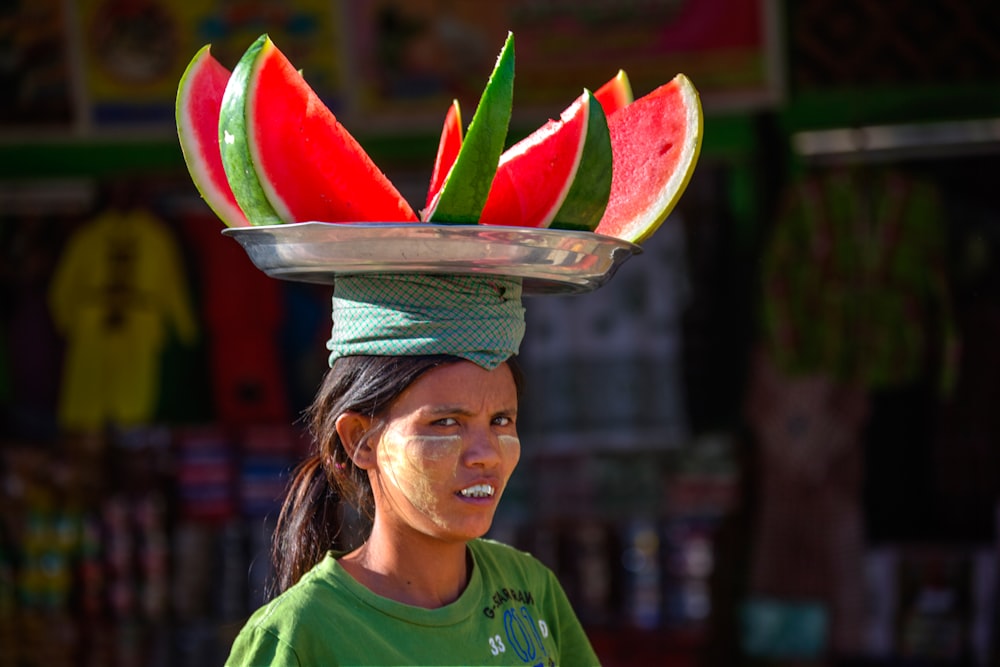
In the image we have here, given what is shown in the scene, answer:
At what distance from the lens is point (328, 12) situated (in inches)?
203

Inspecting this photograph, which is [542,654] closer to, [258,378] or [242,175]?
[242,175]

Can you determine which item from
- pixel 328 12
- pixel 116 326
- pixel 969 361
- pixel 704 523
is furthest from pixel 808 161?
pixel 116 326

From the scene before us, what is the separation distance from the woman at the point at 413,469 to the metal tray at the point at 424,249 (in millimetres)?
67

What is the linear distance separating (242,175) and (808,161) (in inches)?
143

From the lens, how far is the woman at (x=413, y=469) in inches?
71.0

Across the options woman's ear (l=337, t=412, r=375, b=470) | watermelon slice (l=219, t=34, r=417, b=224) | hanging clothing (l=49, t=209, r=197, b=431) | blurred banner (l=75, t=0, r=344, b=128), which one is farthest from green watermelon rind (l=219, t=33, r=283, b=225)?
hanging clothing (l=49, t=209, r=197, b=431)

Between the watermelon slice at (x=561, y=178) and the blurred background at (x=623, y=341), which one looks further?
the blurred background at (x=623, y=341)

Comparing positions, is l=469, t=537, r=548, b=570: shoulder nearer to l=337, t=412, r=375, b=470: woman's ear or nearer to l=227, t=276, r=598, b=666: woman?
l=227, t=276, r=598, b=666: woman

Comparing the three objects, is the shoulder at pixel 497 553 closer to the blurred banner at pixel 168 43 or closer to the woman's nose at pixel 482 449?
the woman's nose at pixel 482 449

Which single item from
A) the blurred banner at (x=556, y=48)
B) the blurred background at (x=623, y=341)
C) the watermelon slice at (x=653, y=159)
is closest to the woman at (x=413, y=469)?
the watermelon slice at (x=653, y=159)

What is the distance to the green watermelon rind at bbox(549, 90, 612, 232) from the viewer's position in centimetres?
185

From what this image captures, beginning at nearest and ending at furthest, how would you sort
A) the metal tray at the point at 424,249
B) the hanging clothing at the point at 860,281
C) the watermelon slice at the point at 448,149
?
1. the metal tray at the point at 424,249
2. the watermelon slice at the point at 448,149
3. the hanging clothing at the point at 860,281

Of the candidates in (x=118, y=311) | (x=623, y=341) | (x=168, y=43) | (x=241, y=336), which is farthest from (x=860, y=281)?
(x=118, y=311)

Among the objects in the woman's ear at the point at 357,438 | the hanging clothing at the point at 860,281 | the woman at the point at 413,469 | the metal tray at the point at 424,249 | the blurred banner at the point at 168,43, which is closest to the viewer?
the metal tray at the point at 424,249
